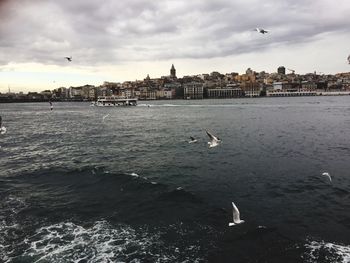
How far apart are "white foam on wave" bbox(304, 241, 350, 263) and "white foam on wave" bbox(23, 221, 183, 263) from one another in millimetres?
3541

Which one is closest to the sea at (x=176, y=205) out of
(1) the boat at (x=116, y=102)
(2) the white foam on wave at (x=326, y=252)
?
(2) the white foam on wave at (x=326, y=252)

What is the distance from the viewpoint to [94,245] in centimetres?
A: 963

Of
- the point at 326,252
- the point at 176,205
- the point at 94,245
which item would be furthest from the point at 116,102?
the point at 326,252

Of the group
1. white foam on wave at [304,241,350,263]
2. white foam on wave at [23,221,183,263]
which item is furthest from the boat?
white foam on wave at [304,241,350,263]

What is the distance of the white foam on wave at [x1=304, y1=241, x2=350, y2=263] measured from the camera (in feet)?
28.3

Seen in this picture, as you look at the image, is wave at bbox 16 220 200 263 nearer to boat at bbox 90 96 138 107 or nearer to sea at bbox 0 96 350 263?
sea at bbox 0 96 350 263

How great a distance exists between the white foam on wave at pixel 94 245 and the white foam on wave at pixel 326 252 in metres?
3.54

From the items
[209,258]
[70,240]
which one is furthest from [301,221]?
[70,240]

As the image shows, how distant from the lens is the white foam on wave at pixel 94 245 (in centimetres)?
902

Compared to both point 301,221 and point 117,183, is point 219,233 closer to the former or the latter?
point 301,221

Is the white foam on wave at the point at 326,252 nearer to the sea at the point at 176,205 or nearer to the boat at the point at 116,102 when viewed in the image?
the sea at the point at 176,205

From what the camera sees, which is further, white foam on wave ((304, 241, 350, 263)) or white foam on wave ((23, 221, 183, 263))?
white foam on wave ((23, 221, 183, 263))

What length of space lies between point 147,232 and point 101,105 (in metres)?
113

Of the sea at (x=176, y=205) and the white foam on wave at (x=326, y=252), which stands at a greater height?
the sea at (x=176, y=205)
